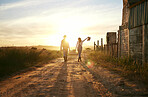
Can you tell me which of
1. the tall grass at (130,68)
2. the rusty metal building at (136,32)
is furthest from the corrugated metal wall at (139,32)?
the tall grass at (130,68)

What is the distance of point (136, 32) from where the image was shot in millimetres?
7957

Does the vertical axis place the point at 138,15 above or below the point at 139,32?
above

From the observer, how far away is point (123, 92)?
3824 mm

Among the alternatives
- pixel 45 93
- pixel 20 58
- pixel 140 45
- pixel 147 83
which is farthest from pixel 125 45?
pixel 20 58

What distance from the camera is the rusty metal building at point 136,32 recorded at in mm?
7123

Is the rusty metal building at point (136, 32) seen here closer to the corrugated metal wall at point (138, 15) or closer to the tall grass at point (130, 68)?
the corrugated metal wall at point (138, 15)

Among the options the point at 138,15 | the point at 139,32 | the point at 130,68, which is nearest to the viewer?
the point at 130,68

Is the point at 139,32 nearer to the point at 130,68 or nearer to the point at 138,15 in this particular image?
the point at 138,15

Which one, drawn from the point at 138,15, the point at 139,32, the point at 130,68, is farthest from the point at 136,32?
the point at 130,68

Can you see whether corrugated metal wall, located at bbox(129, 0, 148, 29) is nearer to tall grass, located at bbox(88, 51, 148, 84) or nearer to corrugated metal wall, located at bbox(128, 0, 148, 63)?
corrugated metal wall, located at bbox(128, 0, 148, 63)

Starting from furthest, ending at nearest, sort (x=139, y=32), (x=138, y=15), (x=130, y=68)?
(x=138, y=15) → (x=139, y=32) → (x=130, y=68)

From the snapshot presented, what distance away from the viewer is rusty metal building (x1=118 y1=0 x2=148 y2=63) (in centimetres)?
712

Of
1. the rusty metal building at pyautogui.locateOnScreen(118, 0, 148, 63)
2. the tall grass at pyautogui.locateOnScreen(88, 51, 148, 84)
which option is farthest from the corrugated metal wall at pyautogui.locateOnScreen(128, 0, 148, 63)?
the tall grass at pyautogui.locateOnScreen(88, 51, 148, 84)

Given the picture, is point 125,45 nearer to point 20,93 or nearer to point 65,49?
point 65,49
